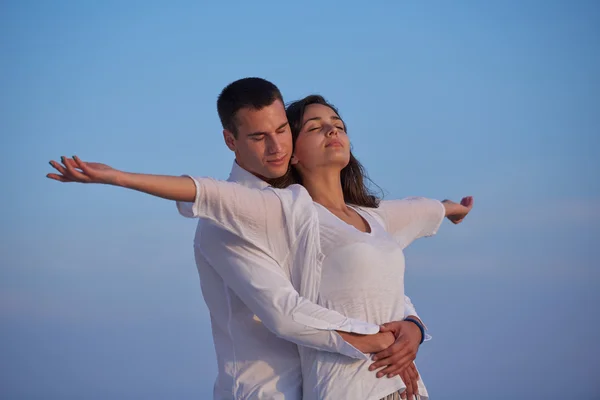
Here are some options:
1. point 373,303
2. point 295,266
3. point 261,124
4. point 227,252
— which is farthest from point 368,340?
point 261,124

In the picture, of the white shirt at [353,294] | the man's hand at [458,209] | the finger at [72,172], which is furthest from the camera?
the man's hand at [458,209]

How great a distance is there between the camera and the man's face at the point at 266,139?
13.2 ft

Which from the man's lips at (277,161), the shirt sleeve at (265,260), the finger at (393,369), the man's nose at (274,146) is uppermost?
the man's nose at (274,146)

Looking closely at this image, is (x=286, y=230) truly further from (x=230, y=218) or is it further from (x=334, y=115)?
(x=334, y=115)

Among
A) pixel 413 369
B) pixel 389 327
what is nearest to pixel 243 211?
pixel 389 327

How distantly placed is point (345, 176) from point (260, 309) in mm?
1191

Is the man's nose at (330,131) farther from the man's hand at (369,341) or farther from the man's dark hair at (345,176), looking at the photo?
the man's hand at (369,341)

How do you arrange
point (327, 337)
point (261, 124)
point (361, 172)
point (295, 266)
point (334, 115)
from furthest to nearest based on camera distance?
point (361, 172) → point (334, 115) → point (261, 124) → point (295, 266) → point (327, 337)

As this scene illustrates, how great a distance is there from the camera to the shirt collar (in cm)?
405

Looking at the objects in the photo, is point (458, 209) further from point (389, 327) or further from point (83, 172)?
point (83, 172)

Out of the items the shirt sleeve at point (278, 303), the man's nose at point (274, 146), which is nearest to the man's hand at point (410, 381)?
the shirt sleeve at point (278, 303)

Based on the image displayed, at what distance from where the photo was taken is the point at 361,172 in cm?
462

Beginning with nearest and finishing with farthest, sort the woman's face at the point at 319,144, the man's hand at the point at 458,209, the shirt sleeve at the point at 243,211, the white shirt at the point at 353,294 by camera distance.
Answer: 1. the shirt sleeve at the point at 243,211
2. the white shirt at the point at 353,294
3. the woman's face at the point at 319,144
4. the man's hand at the point at 458,209

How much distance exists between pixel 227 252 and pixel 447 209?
5.30 ft
